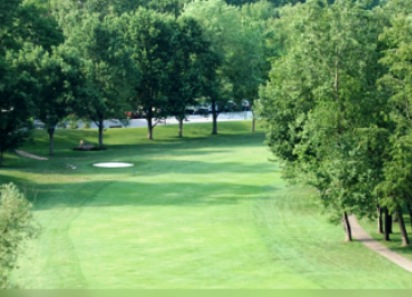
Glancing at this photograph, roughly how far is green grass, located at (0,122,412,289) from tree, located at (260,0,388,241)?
3.43 meters

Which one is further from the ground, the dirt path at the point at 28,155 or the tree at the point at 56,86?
the tree at the point at 56,86

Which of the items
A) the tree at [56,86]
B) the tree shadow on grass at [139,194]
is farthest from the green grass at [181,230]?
the tree at [56,86]

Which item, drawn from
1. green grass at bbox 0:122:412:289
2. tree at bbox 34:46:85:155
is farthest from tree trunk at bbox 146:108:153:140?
green grass at bbox 0:122:412:289

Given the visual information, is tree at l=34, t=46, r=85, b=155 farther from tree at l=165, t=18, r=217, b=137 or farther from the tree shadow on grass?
the tree shadow on grass

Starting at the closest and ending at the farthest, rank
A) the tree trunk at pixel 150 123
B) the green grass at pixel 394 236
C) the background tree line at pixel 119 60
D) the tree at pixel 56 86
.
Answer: the green grass at pixel 394 236, the background tree line at pixel 119 60, the tree at pixel 56 86, the tree trunk at pixel 150 123

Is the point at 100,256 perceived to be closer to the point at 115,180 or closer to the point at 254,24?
the point at 115,180

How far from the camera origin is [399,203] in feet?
102

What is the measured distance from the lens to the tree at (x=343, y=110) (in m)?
32.1

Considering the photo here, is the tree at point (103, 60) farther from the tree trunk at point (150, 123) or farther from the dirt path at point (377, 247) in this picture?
the dirt path at point (377, 247)

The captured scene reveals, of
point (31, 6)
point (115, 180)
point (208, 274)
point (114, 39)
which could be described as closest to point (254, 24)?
point (114, 39)

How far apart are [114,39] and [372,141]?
52.9m

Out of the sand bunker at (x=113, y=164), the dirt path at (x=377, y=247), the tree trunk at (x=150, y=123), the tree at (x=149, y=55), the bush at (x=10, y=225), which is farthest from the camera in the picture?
the tree trunk at (x=150, y=123)

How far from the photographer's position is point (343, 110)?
Answer: 110 ft

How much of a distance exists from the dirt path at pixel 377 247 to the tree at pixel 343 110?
1182mm
